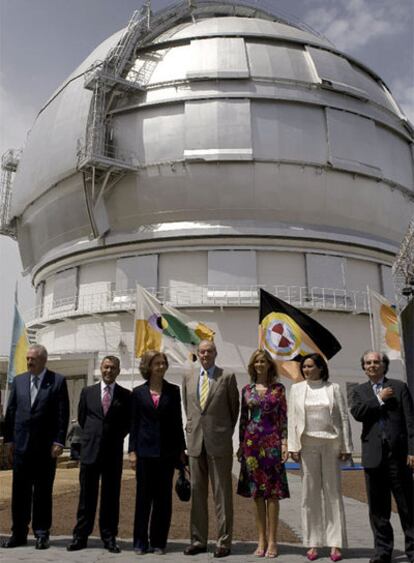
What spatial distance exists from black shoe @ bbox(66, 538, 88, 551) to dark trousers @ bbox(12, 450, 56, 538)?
436mm

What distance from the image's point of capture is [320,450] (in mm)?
5723

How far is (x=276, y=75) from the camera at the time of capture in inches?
962

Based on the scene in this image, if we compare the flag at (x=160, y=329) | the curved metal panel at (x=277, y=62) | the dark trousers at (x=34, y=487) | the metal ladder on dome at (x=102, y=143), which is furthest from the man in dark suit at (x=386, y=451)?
the curved metal panel at (x=277, y=62)

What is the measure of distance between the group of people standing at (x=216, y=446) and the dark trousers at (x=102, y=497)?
11 mm

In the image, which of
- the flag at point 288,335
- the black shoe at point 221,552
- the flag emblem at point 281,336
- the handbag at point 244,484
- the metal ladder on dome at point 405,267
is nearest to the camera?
the black shoe at point 221,552

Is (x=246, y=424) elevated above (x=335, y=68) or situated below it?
below

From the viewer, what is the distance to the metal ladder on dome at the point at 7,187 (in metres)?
29.5

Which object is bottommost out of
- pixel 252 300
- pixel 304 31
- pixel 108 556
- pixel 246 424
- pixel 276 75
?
pixel 108 556

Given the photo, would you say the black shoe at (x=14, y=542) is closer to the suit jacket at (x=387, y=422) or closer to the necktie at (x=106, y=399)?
the necktie at (x=106, y=399)

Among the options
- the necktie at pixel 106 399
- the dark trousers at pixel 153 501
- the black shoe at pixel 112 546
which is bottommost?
the black shoe at pixel 112 546

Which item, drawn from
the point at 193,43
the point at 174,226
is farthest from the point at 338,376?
the point at 193,43

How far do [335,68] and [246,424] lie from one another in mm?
24217

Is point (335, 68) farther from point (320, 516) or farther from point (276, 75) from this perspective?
point (320, 516)

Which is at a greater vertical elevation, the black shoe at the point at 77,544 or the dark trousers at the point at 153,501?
the dark trousers at the point at 153,501
